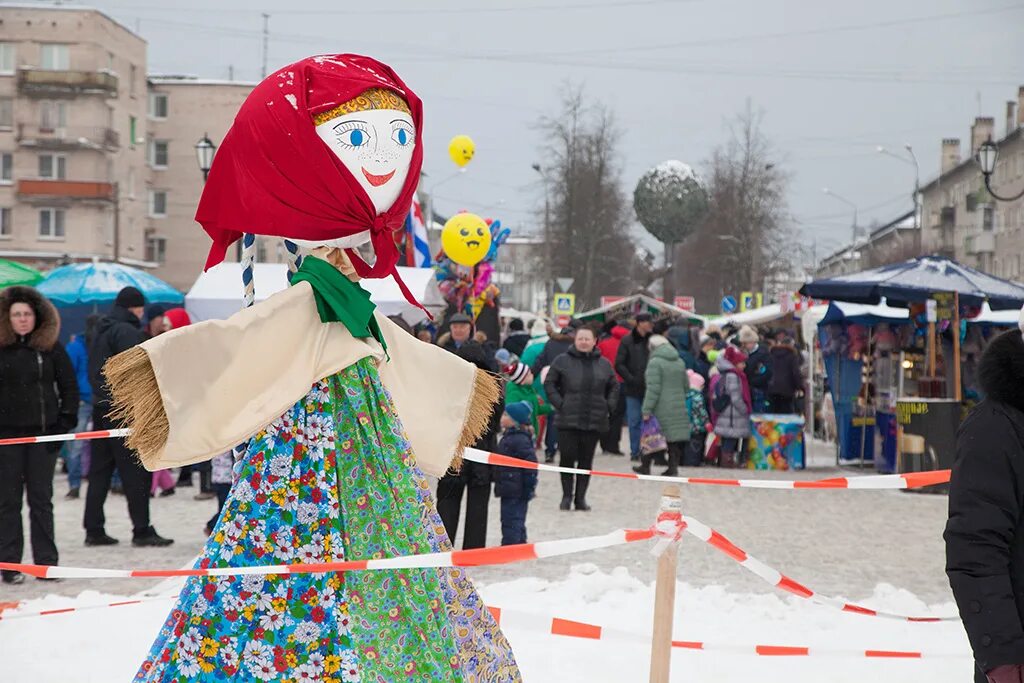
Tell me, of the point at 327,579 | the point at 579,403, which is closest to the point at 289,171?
the point at 327,579

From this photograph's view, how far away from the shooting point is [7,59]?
182 ft

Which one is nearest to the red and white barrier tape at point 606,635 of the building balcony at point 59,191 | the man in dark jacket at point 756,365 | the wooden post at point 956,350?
the wooden post at point 956,350

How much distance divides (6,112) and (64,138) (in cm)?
299

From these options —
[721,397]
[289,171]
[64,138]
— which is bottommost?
[721,397]

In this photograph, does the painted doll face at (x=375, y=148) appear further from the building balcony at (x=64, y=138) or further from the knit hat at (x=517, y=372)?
the building balcony at (x=64, y=138)

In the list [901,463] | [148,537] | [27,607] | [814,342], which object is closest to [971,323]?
[901,463]

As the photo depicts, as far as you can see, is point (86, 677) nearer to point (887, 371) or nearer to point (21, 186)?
point (887, 371)

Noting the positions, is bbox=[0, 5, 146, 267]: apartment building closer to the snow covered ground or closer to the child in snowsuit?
the snow covered ground

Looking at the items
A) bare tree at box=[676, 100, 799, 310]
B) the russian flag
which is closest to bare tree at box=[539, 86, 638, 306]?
bare tree at box=[676, 100, 799, 310]

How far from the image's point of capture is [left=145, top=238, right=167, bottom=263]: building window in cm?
6369

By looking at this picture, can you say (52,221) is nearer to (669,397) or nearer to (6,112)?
(6,112)

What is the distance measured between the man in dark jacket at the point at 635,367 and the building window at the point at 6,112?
1821 inches

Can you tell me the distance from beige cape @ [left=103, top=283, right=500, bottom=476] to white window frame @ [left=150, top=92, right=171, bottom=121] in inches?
2450

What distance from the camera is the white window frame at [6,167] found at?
55562 millimetres
